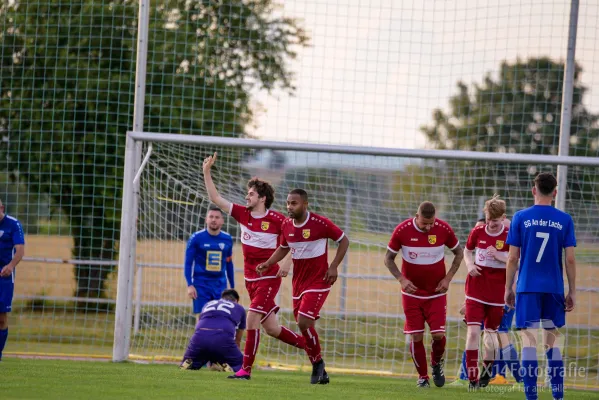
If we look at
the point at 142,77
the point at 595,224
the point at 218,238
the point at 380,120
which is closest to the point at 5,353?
the point at 218,238

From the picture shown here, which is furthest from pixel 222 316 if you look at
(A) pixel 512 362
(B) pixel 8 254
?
(A) pixel 512 362

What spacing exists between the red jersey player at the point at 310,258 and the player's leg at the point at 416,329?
42.9 inches

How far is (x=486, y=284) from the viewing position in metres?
10.1

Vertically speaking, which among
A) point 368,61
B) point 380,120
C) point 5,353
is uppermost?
point 368,61

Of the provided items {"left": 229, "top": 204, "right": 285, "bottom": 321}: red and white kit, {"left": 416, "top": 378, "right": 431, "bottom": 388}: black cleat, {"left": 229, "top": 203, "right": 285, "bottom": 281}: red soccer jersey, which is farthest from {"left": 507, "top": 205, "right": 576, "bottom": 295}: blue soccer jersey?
{"left": 229, "top": 203, "right": 285, "bottom": 281}: red soccer jersey

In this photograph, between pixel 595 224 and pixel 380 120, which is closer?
pixel 380 120

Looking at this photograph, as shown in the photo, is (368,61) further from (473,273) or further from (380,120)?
(473,273)

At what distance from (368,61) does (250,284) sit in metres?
4.85

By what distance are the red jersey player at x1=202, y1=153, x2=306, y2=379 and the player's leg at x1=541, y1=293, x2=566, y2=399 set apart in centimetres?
280

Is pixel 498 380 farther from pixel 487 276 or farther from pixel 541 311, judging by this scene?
pixel 541 311

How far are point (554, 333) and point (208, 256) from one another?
224 inches

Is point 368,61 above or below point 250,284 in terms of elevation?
above

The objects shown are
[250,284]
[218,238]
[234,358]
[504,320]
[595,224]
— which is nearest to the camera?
[250,284]

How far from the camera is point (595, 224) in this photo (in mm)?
15320
